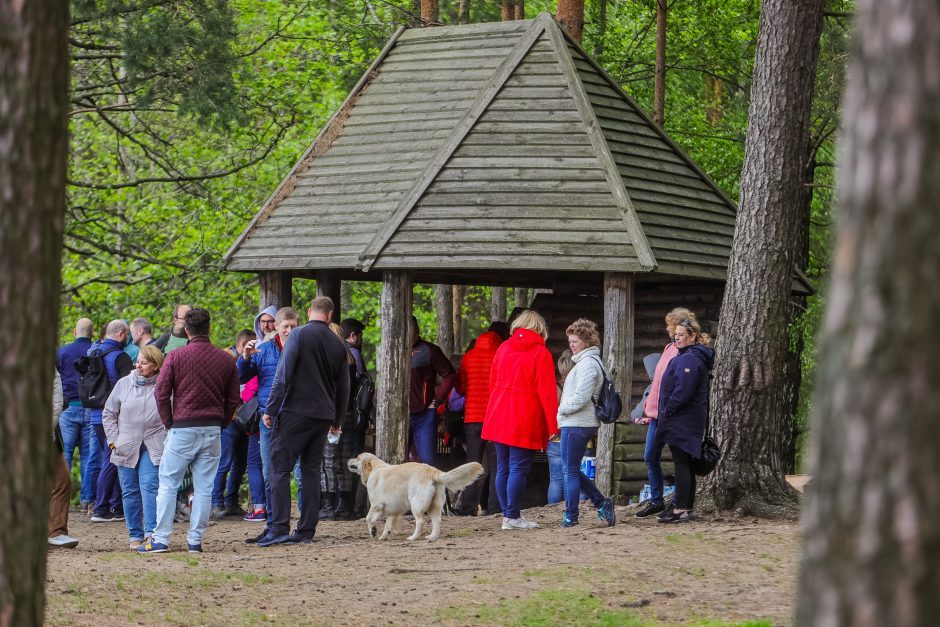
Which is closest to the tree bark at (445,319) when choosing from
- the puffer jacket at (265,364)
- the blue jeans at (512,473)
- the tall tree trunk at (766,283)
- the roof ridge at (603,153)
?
the roof ridge at (603,153)

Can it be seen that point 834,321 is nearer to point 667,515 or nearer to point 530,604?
point 530,604

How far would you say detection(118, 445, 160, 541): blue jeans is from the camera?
31.4 ft

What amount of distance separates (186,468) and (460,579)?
2.50m

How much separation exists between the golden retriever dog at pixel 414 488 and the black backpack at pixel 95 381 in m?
3.18

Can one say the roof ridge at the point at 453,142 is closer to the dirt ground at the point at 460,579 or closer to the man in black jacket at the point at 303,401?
the man in black jacket at the point at 303,401

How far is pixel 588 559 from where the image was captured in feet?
28.1

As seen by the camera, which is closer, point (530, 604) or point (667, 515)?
point (530, 604)

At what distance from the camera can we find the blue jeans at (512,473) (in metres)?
10.5

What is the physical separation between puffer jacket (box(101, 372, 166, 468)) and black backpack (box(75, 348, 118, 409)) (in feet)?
7.66

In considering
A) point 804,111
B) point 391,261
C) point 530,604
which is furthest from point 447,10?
point 530,604

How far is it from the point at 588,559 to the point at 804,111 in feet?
14.8

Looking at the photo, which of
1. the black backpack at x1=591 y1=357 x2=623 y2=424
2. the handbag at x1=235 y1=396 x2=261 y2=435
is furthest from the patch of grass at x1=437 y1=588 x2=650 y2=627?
the handbag at x1=235 y1=396 x2=261 y2=435

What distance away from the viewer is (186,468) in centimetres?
932

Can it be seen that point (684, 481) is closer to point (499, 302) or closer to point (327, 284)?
point (327, 284)
